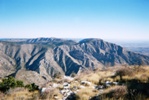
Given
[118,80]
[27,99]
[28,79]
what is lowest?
[28,79]

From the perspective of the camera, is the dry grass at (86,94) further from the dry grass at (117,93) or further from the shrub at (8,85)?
the shrub at (8,85)

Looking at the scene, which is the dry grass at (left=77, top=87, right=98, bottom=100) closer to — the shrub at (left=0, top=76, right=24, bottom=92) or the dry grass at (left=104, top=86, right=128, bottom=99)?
the dry grass at (left=104, top=86, right=128, bottom=99)

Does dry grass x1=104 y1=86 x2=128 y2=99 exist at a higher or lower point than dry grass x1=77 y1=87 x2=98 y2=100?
higher

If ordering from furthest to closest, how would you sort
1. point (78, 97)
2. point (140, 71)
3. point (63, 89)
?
point (140, 71) → point (63, 89) → point (78, 97)

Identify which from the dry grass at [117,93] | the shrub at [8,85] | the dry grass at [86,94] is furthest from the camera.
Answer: the shrub at [8,85]

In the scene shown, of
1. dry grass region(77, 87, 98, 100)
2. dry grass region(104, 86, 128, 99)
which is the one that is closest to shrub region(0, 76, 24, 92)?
dry grass region(77, 87, 98, 100)

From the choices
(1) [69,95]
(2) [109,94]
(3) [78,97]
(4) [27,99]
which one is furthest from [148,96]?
(4) [27,99]

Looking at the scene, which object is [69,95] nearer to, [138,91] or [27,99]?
[27,99]

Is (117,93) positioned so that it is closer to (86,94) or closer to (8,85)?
(86,94)

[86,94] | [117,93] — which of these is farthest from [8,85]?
[117,93]

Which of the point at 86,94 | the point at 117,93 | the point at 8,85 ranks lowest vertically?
the point at 8,85

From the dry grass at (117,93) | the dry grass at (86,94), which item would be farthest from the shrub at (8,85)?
the dry grass at (117,93)
